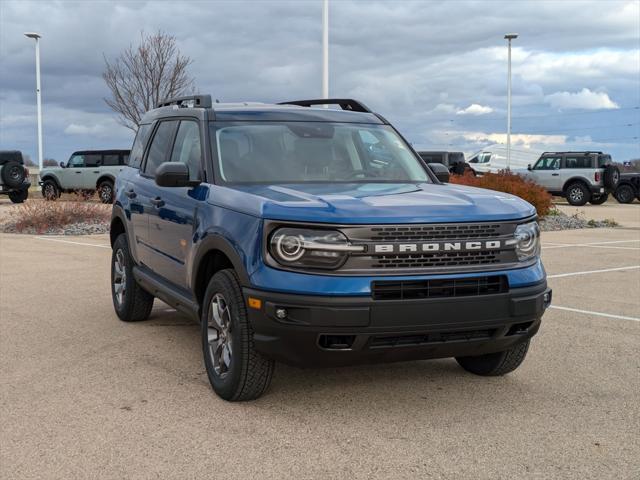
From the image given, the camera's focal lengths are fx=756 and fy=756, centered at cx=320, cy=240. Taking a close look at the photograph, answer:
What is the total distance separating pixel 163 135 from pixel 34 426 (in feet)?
9.74

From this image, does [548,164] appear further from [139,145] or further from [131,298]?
[131,298]

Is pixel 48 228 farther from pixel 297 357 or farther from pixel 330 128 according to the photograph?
pixel 297 357

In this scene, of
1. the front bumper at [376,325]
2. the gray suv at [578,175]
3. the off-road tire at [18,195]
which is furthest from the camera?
the gray suv at [578,175]

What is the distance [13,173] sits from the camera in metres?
26.8

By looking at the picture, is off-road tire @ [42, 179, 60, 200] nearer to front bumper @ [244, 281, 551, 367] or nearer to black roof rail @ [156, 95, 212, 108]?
black roof rail @ [156, 95, 212, 108]

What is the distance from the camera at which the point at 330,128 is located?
573 cm

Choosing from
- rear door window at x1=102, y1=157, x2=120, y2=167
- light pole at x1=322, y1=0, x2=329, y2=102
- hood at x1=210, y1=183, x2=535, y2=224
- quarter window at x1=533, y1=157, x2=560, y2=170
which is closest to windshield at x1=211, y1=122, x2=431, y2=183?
hood at x1=210, y1=183, x2=535, y2=224

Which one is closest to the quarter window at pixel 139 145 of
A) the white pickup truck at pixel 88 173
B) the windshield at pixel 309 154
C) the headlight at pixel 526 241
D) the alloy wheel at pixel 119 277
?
the alloy wheel at pixel 119 277

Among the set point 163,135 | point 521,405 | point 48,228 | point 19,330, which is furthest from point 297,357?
point 48,228

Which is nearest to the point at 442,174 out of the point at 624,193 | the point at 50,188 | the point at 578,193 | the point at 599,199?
the point at 578,193

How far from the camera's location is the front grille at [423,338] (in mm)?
4094

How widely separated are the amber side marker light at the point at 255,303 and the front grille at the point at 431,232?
2.32 feet

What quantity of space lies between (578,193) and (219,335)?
86.4 ft

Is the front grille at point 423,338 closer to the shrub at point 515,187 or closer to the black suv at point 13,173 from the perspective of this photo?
the shrub at point 515,187
